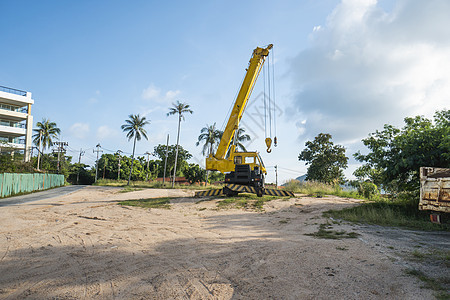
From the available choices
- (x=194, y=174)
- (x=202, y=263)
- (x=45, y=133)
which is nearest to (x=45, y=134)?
(x=45, y=133)

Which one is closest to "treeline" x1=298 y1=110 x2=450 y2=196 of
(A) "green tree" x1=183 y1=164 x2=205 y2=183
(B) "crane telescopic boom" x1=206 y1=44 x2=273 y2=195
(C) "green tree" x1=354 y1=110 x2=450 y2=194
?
(C) "green tree" x1=354 y1=110 x2=450 y2=194

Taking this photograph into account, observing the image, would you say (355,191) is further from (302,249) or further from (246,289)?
(246,289)

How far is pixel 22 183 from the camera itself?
20547 millimetres

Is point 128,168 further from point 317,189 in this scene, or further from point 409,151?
point 409,151

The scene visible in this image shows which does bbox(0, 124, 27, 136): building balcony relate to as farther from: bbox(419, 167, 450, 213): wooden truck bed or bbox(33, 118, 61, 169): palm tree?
bbox(419, 167, 450, 213): wooden truck bed

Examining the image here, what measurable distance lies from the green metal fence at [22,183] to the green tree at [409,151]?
21953 millimetres

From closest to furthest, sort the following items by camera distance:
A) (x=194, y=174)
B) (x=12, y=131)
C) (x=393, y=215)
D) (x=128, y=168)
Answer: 1. (x=393, y=215)
2. (x=12, y=131)
3. (x=194, y=174)
4. (x=128, y=168)

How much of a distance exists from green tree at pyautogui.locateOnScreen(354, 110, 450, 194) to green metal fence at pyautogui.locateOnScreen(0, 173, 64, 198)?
72.0 feet

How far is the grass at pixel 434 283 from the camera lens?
2848 millimetres

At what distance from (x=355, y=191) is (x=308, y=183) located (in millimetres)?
4359

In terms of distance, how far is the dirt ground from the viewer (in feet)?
9.83

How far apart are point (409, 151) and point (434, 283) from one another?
7630 mm

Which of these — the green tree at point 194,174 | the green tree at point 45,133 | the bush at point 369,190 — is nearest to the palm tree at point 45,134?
the green tree at point 45,133

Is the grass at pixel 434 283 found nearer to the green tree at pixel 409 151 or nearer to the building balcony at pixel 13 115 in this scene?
the green tree at pixel 409 151
